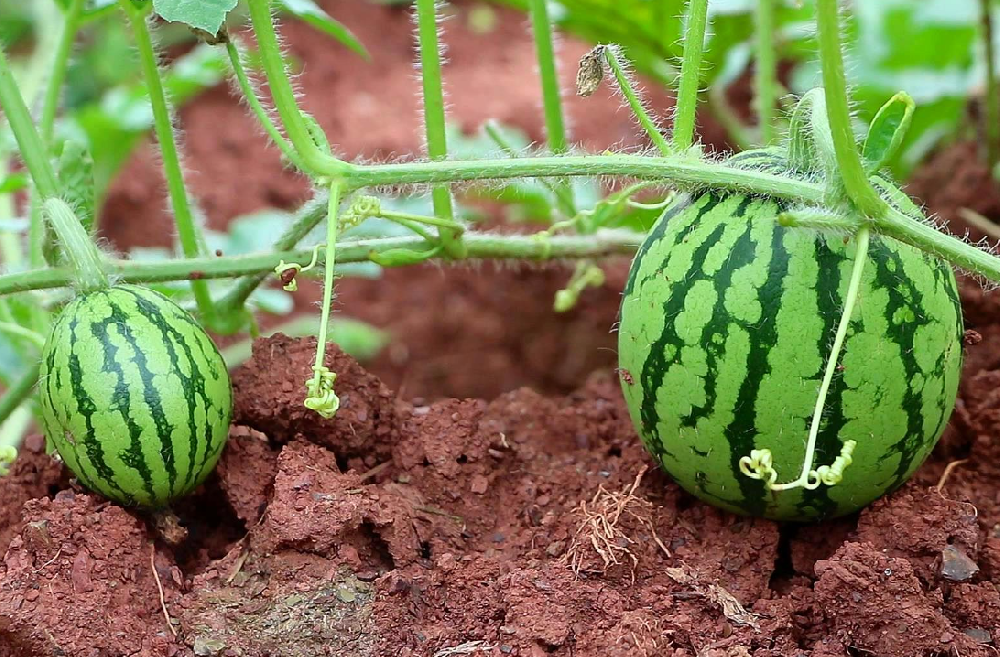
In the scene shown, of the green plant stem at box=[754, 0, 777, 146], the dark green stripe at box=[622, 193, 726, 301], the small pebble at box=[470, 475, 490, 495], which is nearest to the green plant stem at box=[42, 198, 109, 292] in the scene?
the small pebble at box=[470, 475, 490, 495]

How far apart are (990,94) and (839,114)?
205 centimetres

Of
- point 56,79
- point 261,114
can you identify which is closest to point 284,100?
point 261,114

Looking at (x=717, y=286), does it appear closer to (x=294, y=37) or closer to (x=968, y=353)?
(x=968, y=353)

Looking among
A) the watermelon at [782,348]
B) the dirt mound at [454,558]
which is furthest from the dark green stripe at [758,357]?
the dirt mound at [454,558]

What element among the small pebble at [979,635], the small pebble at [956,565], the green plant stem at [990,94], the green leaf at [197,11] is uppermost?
the green leaf at [197,11]

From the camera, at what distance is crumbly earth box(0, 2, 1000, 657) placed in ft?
6.04

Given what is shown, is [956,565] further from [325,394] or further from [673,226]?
[325,394]

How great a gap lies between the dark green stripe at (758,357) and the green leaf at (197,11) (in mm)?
1018

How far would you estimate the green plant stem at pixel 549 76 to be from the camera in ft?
8.79

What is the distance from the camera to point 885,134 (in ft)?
6.01

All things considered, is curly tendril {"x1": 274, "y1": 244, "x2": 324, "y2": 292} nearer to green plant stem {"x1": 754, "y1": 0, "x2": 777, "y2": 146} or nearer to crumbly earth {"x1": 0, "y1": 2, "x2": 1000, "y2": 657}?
crumbly earth {"x1": 0, "y1": 2, "x2": 1000, "y2": 657}

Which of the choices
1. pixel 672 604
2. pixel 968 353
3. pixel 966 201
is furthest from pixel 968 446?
pixel 966 201

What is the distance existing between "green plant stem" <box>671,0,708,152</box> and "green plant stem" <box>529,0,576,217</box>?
0.66m

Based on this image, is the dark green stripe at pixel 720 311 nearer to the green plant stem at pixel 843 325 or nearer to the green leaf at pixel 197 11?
the green plant stem at pixel 843 325
